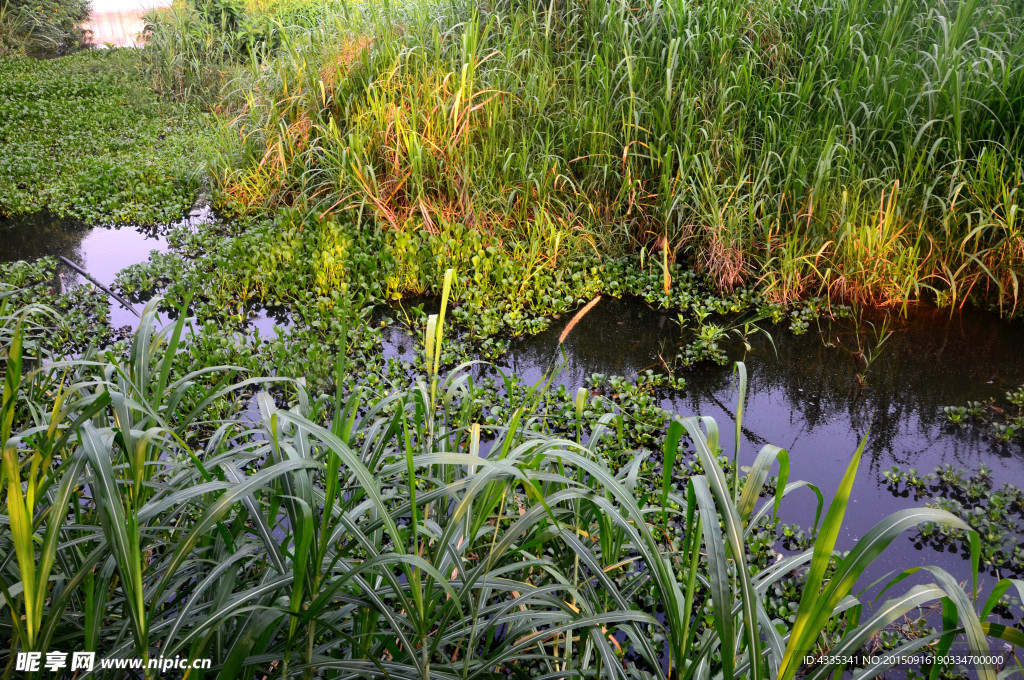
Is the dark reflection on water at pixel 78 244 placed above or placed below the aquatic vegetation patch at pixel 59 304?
below

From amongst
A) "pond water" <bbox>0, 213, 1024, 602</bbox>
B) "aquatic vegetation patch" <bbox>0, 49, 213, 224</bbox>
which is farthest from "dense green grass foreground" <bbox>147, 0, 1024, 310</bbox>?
"aquatic vegetation patch" <bbox>0, 49, 213, 224</bbox>

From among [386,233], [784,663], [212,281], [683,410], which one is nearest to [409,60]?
[386,233]

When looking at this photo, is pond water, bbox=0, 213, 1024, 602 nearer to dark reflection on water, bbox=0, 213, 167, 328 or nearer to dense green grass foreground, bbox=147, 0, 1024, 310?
dark reflection on water, bbox=0, 213, 167, 328

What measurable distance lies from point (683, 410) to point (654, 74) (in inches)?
122

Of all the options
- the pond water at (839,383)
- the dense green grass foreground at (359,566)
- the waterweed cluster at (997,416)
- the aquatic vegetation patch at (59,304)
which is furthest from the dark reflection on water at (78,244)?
the waterweed cluster at (997,416)

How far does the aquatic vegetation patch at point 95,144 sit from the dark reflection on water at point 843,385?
4.31m

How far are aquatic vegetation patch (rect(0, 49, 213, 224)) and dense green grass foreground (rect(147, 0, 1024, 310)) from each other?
3.53 ft

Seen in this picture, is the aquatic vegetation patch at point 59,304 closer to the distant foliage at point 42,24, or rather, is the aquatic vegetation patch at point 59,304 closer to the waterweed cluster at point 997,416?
the waterweed cluster at point 997,416

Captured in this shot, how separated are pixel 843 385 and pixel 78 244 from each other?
19.3ft

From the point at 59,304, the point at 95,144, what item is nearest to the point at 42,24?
the point at 95,144

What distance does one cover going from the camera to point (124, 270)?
15.6 feet

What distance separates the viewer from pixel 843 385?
3684mm

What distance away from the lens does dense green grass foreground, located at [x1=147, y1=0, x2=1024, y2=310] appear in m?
4.40

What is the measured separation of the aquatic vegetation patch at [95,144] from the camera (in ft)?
20.1
